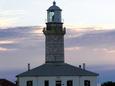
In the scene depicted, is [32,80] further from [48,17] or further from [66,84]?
[48,17]

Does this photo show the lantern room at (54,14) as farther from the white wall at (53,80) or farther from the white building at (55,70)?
the white wall at (53,80)

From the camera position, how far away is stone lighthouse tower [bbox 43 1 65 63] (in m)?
70.5

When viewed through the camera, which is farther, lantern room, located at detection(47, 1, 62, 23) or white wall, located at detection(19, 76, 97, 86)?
lantern room, located at detection(47, 1, 62, 23)

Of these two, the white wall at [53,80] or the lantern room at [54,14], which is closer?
the white wall at [53,80]

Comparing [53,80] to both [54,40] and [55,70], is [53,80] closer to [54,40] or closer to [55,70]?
[55,70]

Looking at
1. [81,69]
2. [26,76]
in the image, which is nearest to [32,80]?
[26,76]

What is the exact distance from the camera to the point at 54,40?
7075 centimetres

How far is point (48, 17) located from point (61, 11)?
1.65 m

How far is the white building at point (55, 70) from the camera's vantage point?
66.6 meters

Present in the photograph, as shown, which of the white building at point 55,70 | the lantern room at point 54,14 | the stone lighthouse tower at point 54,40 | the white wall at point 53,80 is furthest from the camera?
the lantern room at point 54,14

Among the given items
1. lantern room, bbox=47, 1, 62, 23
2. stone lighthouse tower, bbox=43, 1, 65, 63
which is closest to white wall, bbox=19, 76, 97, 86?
stone lighthouse tower, bbox=43, 1, 65, 63

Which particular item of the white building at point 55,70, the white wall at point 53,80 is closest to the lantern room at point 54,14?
the white building at point 55,70

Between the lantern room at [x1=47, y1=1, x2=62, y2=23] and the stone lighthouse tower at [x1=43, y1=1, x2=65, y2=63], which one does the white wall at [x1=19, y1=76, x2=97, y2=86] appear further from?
the lantern room at [x1=47, y1=1, x2=62, y2=23]

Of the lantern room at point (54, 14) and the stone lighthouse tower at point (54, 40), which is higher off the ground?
the lantern room at point (54, 14)
